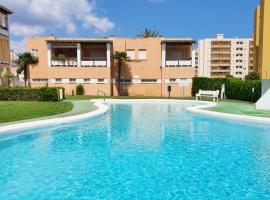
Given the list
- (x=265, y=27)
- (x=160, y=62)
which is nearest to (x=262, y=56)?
(x=265, y=27)

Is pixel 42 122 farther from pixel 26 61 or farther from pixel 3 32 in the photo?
pixel 3 32

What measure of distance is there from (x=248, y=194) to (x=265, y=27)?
1730 inches

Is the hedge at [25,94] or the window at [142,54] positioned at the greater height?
the window at [142,54]

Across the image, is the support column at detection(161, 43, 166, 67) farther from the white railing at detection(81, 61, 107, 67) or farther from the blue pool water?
the blue pool water

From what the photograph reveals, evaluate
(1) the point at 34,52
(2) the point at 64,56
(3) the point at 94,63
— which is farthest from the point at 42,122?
(1) the point at 34,52

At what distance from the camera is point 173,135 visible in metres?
11.4

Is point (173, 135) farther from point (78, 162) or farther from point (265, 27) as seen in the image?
point (265, 27)

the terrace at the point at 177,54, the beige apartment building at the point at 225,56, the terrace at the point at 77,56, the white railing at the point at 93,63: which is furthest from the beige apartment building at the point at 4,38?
the beige apartment building at the point at 225,56

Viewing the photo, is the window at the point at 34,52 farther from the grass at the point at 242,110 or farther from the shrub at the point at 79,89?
the grass at the point at 242,110

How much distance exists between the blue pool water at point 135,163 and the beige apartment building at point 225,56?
9900cm

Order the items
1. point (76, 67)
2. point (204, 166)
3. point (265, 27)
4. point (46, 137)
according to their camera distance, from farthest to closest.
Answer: point (265, 27) → point (76, 67) → point (46, 137) → point (204, 166)

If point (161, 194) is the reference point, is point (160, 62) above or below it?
above

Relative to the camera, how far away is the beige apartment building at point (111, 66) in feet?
119

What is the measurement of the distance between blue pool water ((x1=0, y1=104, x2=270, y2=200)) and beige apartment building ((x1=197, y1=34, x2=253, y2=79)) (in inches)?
3898
